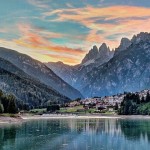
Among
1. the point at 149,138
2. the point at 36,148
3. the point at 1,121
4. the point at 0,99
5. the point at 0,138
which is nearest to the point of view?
the point at 36,148

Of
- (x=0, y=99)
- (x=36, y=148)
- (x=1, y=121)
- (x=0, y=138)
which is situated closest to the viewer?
(x=36, y=148)

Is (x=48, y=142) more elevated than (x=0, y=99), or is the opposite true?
(x=0, y=99)

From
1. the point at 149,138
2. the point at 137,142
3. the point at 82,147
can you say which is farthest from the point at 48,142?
the point at 149,138

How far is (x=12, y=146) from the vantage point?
285 feet

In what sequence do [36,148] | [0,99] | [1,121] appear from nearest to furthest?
[36,148] < [1,121] < [0,99]

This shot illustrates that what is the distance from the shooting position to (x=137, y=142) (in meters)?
102

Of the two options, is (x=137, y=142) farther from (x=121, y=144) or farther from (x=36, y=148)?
(x=36, y=148)

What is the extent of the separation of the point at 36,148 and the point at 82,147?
9874mm

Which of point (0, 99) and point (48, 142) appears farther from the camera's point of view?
point (0, 99)

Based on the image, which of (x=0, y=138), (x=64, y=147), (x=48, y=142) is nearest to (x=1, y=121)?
(x=0, y=138)

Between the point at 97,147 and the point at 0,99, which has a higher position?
the point at 0,99

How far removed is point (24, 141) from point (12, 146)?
10532 mm

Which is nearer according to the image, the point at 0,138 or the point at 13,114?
the point at 0,138

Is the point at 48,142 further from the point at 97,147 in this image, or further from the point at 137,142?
the point at 137,142
